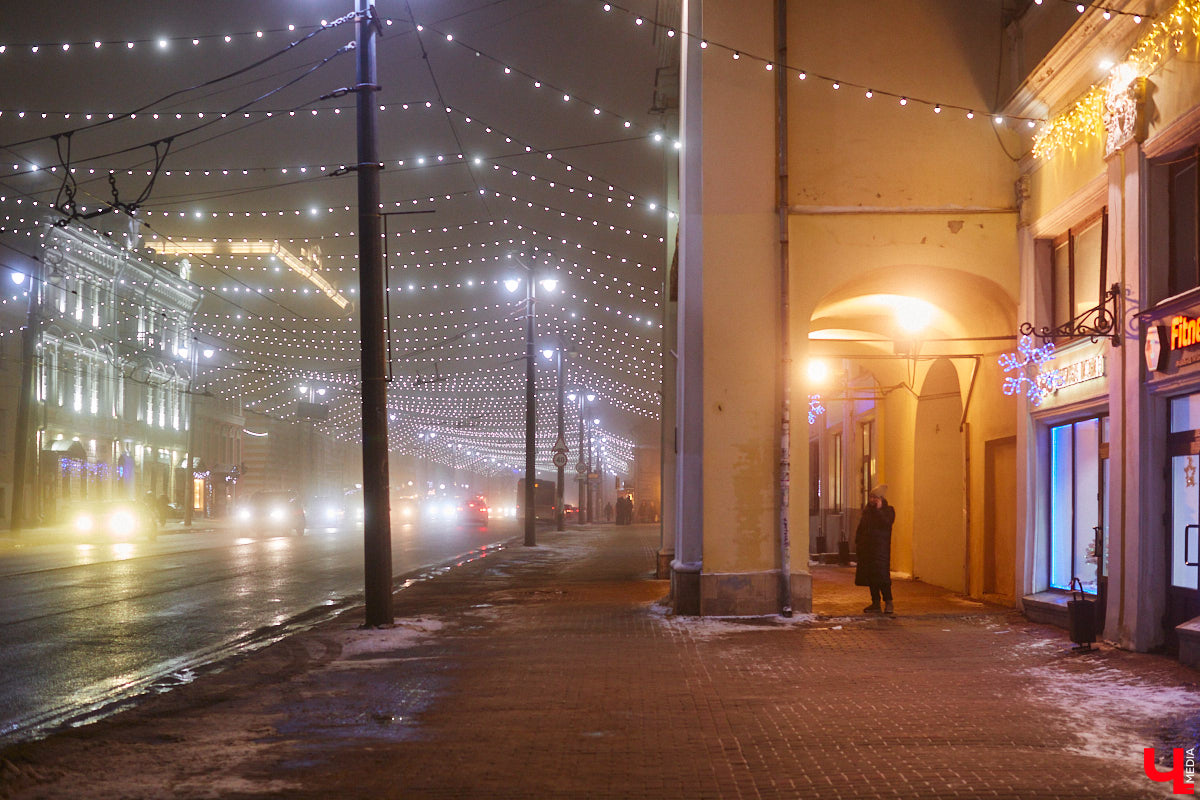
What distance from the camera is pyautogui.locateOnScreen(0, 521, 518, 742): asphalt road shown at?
9984 millimetres

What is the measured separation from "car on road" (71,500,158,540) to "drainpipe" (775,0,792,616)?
3212 cm

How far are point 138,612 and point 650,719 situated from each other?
10.2 metres

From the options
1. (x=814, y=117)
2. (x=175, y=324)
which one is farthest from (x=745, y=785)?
(x=175, y=324)

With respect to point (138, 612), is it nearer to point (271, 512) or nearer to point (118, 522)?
point (118, 522)

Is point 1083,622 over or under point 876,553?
under

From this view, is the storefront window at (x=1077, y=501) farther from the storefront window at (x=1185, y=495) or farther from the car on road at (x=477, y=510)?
the car on road at (x=477, y=510)

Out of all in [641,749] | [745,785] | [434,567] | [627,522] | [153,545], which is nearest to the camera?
[745,785]

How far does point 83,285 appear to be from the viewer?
2039 inches

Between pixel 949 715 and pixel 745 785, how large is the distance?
2.48m

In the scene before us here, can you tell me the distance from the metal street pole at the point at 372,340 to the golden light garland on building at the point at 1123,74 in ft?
27.0

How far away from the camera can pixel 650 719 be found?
8.29 m

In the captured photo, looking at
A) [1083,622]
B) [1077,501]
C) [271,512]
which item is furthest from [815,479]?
[271,512]

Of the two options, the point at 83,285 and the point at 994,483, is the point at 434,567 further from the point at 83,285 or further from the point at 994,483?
the point at 83,285

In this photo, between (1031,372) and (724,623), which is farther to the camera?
(1031,372)
